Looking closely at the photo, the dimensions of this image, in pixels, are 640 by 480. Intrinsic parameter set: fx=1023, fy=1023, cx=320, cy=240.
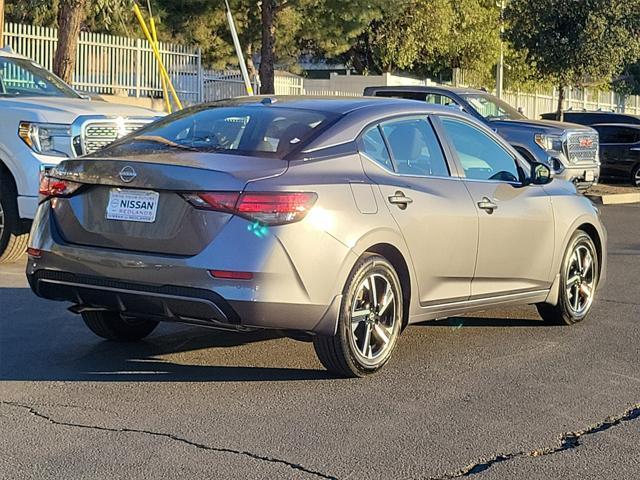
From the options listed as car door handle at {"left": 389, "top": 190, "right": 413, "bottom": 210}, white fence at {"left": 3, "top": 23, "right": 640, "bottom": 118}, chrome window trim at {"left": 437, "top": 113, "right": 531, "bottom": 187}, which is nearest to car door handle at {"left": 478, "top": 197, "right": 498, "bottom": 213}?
chrome window trim at {"left": 437, "top": 113, "right": 531, "bottom": 187}

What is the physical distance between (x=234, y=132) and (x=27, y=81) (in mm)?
5418

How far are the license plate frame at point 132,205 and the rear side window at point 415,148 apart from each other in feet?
5.25

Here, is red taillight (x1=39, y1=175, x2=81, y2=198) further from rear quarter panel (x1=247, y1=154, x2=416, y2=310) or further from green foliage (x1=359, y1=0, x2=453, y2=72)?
green foliage (x1=359, y1=0, x2=453, y2=72)

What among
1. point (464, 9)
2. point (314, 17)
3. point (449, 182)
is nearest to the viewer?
point (449, 182)

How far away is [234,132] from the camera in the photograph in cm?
620

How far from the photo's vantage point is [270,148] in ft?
19.3

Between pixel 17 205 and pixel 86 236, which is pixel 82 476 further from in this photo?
pixel 17 205

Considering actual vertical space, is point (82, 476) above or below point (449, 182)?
below

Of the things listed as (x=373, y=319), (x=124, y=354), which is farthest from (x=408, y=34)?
(x=373, y=319)

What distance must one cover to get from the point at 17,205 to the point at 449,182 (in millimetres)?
4448

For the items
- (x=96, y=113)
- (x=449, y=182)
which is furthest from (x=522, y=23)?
(x=449, y=182)

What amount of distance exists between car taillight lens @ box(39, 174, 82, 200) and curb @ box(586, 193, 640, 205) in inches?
595

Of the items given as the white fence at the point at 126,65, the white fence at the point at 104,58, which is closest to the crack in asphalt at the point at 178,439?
the white fence at the point at 126,65

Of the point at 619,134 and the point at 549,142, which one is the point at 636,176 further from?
the point at 549,142
